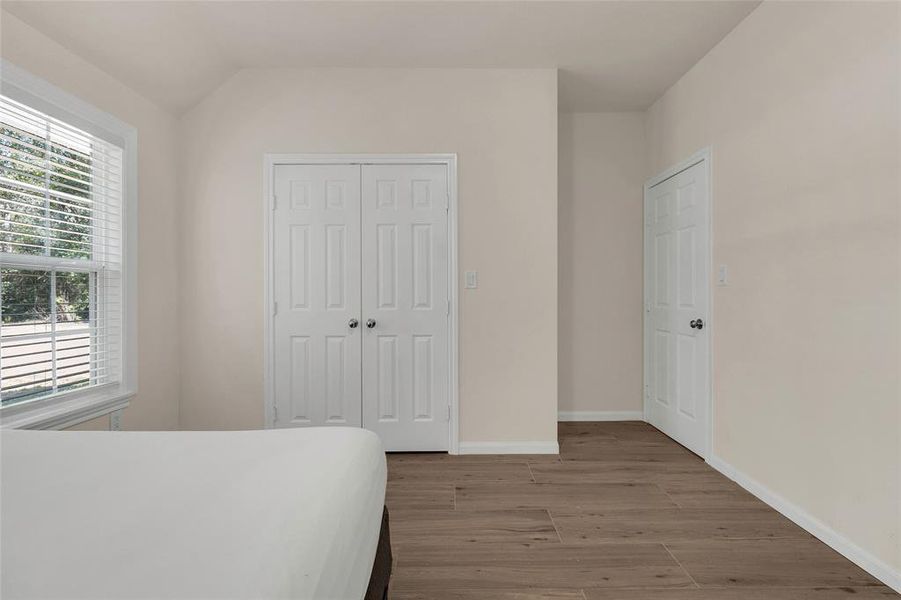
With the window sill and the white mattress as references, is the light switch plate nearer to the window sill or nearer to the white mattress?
the white mattress

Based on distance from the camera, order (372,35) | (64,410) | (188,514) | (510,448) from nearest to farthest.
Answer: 1. (188,514)
2. (64,410)
3. (372,35)
4. (510,448)

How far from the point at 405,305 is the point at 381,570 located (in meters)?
2.04

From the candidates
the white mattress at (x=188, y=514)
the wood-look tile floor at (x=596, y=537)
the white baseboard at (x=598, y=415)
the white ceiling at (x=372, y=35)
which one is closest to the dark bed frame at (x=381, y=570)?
the white mattress at (x=188, y=514)

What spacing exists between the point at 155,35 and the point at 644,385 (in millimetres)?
4260

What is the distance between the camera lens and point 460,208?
3.24m

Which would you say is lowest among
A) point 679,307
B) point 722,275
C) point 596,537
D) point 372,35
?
point 596,537

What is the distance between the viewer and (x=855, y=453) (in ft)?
6.37

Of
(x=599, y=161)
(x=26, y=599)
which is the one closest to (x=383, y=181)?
(x=599, y=161)

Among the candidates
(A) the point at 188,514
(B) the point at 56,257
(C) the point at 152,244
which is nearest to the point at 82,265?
(B) the point at 56,257

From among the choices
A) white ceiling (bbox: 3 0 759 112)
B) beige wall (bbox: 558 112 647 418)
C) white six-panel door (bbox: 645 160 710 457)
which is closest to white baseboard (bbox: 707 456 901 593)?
white six-panel door (bbox: 645 160 710 457)

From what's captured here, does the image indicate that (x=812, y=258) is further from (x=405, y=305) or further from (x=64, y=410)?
(x=64, y=410)

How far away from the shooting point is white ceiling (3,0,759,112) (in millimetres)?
2449

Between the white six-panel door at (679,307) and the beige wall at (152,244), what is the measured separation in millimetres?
3603

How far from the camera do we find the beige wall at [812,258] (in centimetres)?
183
